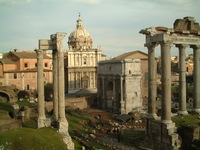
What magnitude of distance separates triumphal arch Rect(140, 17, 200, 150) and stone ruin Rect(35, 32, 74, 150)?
20.0 ft

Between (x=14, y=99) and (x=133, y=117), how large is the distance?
1994 centimetres

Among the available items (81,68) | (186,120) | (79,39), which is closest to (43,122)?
(186,120)

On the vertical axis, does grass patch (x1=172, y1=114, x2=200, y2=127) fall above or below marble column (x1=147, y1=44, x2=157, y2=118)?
below

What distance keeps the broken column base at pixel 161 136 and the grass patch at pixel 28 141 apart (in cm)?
662

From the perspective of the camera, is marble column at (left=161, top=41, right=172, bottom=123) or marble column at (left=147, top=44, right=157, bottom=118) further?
marble column at (left=147, top=44, right=157, bottom=118)

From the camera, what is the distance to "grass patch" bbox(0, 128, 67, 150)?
1191 centimetres

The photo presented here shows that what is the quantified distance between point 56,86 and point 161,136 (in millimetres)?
8763

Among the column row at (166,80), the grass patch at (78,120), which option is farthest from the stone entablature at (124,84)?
the column row at (166,80)

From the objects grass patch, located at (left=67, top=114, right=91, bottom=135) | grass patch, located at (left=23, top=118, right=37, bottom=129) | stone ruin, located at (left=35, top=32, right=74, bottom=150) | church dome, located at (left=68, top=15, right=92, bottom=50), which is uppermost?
church dome, located at (left=68, top=15, right=92, bottom=50)

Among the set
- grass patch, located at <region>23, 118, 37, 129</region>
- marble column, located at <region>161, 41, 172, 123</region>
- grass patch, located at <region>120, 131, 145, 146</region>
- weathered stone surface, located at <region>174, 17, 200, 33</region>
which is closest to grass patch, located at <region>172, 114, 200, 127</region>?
marble column, located at <region>161, 41, 172, 123</region>

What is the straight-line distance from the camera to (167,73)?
15.5 meters

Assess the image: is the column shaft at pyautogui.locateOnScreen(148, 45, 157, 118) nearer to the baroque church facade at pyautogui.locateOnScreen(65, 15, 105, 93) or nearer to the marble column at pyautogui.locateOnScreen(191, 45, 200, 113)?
the marble column at pyautogui.locateOnScreen(191, 45, 200, 113)

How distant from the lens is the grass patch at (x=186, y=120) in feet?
53.6

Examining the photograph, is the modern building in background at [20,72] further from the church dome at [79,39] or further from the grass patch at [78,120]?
the grass patch at [78,120]
